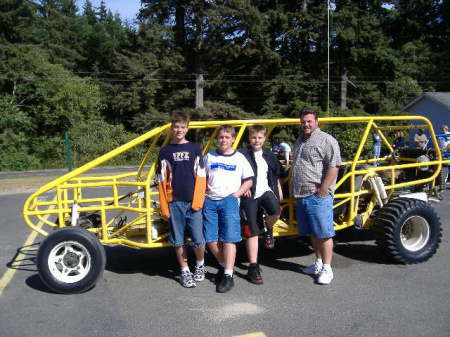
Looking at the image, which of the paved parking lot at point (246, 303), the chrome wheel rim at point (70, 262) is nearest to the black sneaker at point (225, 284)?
the paved parking lot at point (246, 303)

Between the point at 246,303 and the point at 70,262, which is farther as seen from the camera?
the point at 70,262

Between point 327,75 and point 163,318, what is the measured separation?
32.8 meters

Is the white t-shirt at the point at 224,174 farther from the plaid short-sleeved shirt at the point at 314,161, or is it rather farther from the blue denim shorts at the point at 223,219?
the plaid short-sleeved shirt at the point at 314,161

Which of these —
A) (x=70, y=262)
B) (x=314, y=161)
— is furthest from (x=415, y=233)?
(x=70, y=262)

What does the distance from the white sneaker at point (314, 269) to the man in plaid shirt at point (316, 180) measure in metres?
0.13

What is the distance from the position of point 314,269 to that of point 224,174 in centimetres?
156

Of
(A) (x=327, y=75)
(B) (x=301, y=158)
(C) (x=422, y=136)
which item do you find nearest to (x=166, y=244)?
(B) (x=301, y=158)

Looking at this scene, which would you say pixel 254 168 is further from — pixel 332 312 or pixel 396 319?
pixel 396 319

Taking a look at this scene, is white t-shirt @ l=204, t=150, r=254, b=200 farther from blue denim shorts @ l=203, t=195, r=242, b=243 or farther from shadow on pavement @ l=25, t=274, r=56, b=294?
shadow on pavement @ l=25, t=274, r=56, b=294

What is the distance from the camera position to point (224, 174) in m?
4.36

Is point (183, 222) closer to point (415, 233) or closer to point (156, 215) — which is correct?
point (156, 215)

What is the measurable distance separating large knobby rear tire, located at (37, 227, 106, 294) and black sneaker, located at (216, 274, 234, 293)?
3.81ft

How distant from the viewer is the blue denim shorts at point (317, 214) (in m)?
4.50

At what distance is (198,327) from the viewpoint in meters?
3.69
